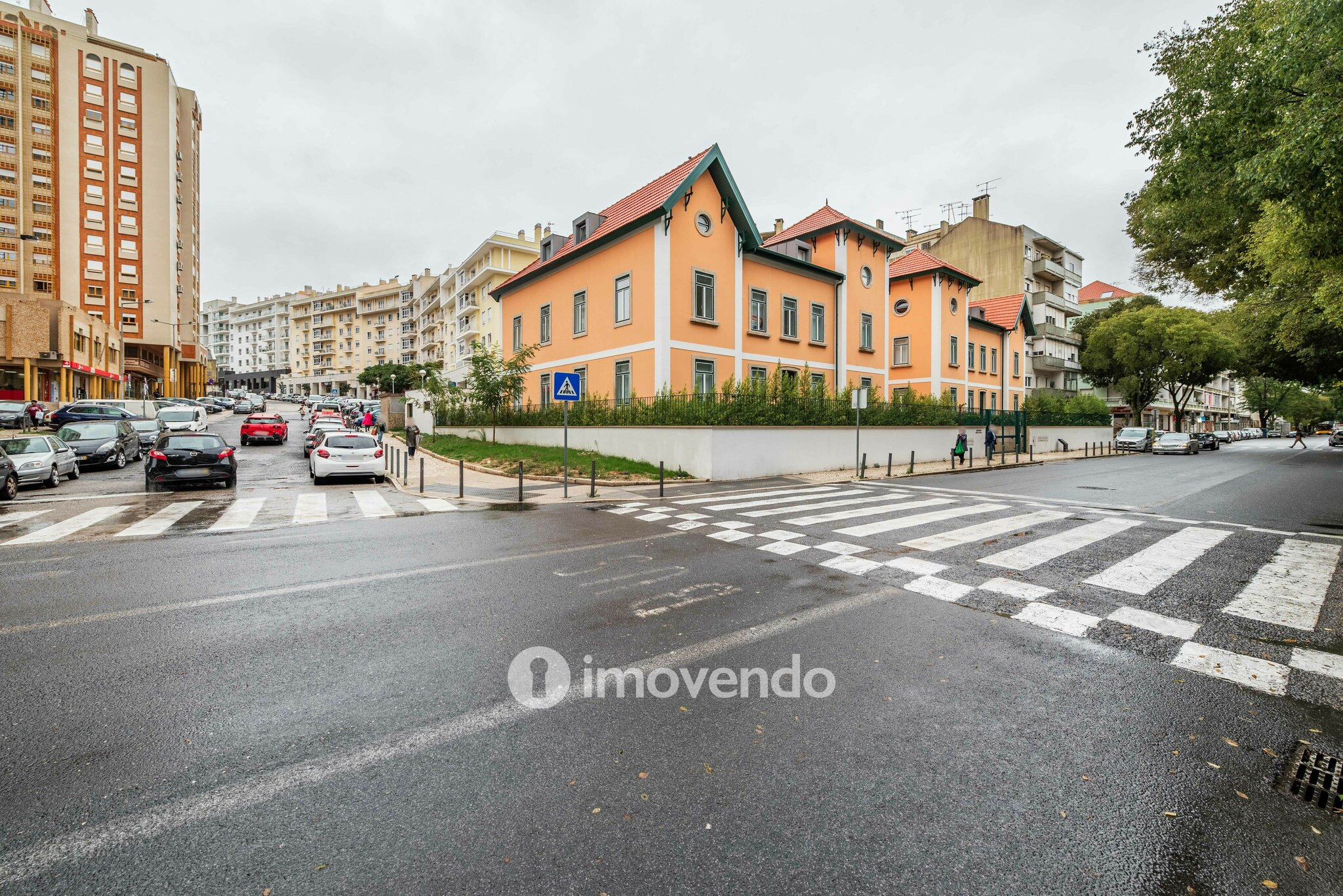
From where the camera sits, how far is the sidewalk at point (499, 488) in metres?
14.1

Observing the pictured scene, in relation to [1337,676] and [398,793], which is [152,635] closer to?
[398,793]

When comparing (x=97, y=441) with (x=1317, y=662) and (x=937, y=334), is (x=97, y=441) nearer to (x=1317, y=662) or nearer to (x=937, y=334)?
(x=1317, y=662)

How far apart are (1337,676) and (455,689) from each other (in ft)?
20.2

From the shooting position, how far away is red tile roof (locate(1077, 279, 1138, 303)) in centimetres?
7569

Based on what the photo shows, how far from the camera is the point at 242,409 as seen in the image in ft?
193

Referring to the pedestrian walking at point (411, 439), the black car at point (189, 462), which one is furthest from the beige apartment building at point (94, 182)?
the black car at point (189, 462)

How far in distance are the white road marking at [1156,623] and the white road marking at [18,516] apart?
15775 mm

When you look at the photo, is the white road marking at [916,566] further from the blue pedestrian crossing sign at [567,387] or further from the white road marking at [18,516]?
the white road marking at [18,516]

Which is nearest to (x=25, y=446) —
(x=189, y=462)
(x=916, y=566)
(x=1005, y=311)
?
(x=189, y=462)

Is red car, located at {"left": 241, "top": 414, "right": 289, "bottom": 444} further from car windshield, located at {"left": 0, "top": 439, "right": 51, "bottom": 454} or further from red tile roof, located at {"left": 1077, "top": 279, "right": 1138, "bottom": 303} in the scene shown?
red tile roof, located at {"left": 1077, "top": 279, "right": 1138, "bottom": 303}

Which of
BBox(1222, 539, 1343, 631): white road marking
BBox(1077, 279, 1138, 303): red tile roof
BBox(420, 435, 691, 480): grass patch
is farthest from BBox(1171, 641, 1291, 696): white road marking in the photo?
BBox(1077, 279, 1138, 303): red tile roof

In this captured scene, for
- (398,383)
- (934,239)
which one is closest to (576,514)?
(934,239)

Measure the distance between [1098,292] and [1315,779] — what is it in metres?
96.0

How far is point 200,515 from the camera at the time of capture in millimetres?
11305
